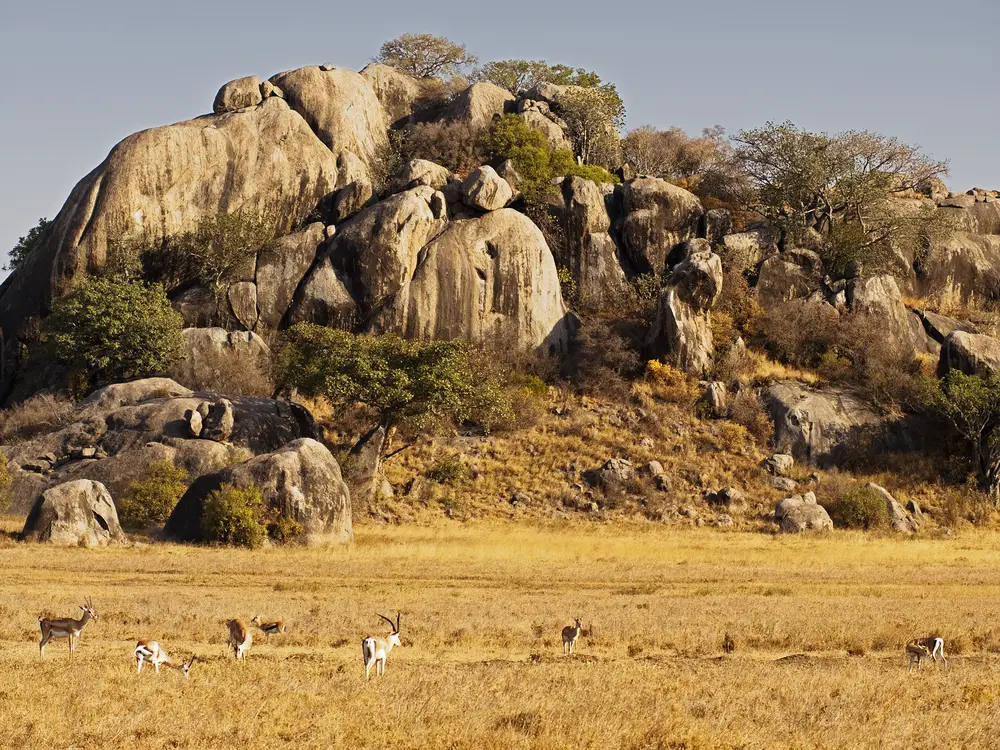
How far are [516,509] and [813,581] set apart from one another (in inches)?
735

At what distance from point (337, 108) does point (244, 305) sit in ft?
54.3

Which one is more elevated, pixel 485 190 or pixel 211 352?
pixel 485 190

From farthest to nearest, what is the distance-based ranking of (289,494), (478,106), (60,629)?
(478,106) → (289,494) → (60,629)

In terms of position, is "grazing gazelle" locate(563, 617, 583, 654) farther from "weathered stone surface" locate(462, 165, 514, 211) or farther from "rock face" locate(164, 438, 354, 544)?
"weathered stone surface" locate(462, 165, 514, 211)

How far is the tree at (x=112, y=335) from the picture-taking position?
177ft

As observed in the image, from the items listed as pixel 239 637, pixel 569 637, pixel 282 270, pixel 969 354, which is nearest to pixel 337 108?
pixel 282 270

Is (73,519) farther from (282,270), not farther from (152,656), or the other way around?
(282,270)

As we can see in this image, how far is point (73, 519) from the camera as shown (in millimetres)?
36250

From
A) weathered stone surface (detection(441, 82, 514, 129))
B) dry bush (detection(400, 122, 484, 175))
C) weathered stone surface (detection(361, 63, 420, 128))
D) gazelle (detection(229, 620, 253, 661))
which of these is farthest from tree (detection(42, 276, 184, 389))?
gazelle (detection(229, 620, 253, 661))

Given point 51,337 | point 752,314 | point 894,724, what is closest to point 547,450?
point 752,314

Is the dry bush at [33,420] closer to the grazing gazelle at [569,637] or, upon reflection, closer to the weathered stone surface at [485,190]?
the weathered stone surface at [485,190]

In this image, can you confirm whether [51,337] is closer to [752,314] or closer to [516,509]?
[516,509]

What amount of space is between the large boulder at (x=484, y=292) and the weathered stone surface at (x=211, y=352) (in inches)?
261

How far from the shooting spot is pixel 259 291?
60.7 metres
